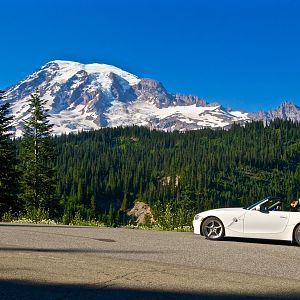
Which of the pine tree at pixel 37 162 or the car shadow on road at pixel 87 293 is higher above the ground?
the pine tree at pixel 37 162

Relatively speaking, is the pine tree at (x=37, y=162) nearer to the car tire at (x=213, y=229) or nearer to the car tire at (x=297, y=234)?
the car tire at (x=213, y=229)

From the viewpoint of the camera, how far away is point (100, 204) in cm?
17350

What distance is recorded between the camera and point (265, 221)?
12016 mm

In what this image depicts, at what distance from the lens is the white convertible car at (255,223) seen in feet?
38.9

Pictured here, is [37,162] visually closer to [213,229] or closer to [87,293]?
[213,229]

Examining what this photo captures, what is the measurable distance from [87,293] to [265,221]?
7.06 m

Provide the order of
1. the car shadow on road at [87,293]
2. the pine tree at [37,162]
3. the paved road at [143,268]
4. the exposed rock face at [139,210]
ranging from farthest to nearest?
the exposed rock face at [139,210] → the pine tree at [37,162] → the paved road at [143,268] → the car shadow on road at [87,293]

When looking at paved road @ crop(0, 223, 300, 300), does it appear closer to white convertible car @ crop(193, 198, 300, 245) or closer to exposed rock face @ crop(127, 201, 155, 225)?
white convertible car @ crop(193, 198, 300, 245)

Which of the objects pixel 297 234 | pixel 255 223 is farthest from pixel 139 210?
pixel 297 234

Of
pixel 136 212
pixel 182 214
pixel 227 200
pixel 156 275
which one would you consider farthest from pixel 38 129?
pixel 227 200

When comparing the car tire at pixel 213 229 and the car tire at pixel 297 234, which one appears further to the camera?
the car tire at pixel 213 229

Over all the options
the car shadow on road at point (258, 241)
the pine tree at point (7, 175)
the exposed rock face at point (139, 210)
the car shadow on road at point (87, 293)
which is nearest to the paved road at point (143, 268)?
the car shadow on road at point (87, 293)

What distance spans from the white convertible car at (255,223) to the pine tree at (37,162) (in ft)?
88.1

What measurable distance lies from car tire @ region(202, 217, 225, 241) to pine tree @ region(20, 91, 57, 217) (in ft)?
87.6
